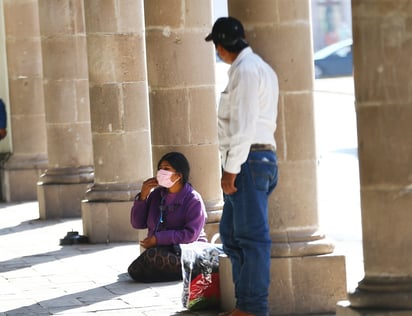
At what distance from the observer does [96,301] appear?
9422 millimetres

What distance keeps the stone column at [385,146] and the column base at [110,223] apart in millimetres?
5963

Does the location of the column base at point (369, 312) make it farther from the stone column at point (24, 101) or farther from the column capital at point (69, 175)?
the stone column at point (24, 101)

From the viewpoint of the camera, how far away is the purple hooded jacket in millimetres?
9758

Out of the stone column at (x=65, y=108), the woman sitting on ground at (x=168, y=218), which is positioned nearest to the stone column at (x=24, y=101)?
the stone column at (x=65, y=108)

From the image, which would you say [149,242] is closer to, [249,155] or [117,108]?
[249,155]

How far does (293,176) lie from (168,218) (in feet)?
5.84

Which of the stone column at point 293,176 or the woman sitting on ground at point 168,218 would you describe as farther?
the woman sitting on ground at point 168,218

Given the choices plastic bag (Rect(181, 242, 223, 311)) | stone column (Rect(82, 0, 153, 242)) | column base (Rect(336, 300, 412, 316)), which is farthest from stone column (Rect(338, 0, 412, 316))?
stone column (Rect(82, 0, 153, 242))

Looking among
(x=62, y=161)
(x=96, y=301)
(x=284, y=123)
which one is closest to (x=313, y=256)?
(x=284, y=123)

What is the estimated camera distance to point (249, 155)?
25.3 ft

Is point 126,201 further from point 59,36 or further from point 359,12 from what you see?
point 359,12

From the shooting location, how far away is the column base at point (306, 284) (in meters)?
8.33

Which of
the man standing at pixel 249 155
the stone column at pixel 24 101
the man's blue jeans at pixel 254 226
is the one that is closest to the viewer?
the man standing at pixel 249 155

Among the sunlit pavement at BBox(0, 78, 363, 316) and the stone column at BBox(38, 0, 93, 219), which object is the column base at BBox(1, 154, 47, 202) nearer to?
the sunlit pavement at BBox(0, 78, 363, 316)
